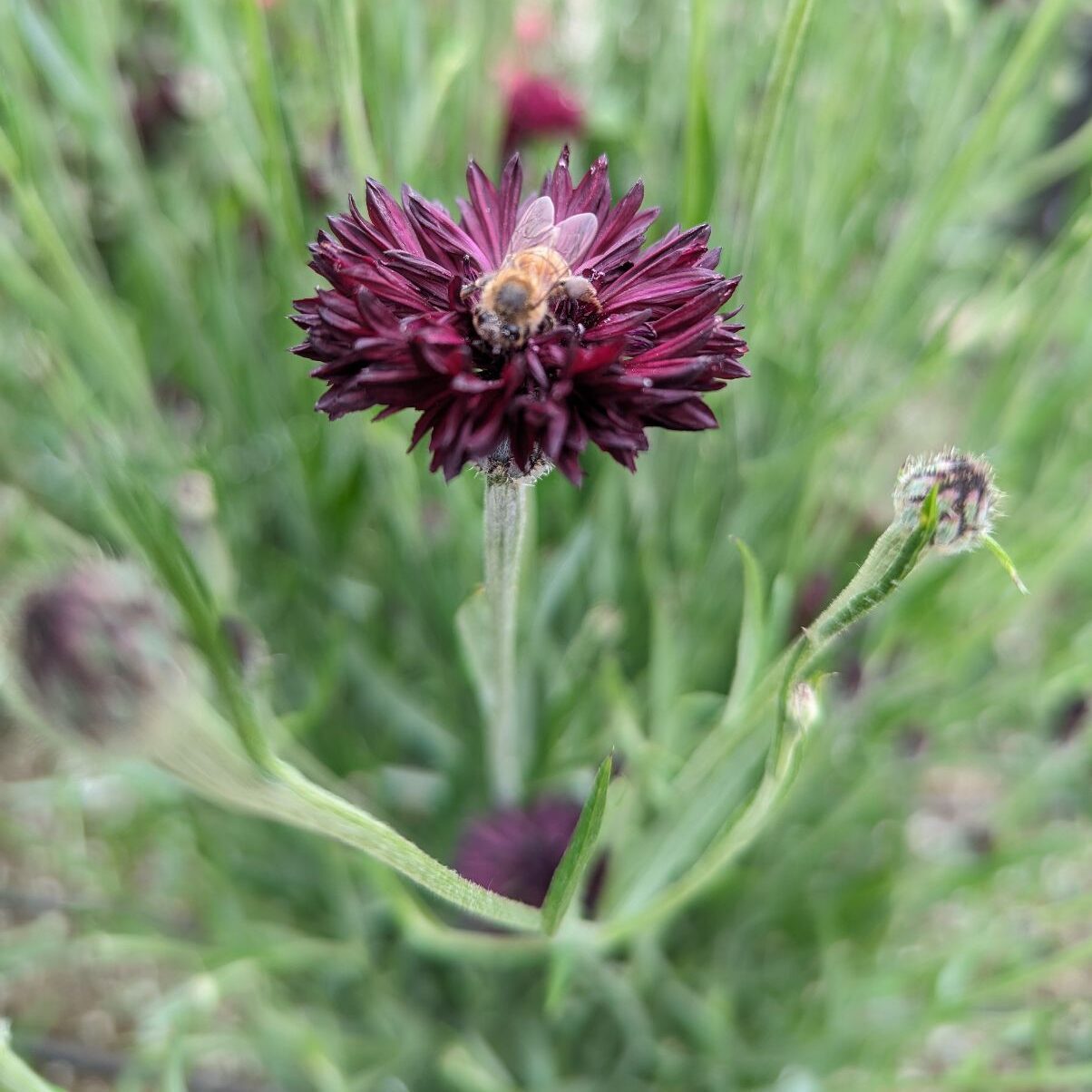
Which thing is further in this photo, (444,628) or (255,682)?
(444,628)

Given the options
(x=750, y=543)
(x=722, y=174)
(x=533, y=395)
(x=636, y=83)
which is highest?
(x=636, y=83)

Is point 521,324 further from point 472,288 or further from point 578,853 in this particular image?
point 578,853

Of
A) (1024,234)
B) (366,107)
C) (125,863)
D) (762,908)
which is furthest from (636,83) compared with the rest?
(1024,234)

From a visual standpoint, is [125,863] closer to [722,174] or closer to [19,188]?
[19,188]

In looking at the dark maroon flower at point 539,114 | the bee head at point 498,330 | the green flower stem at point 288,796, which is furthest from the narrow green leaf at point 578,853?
the dark maroon flower at point 539,114

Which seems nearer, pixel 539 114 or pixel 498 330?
pixel 498 330

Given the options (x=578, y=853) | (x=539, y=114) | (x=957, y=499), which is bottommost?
(x=578, y=853)

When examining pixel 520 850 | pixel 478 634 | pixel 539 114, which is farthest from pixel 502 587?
pixel 539 114

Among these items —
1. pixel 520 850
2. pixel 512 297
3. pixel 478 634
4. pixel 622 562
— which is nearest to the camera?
pixel 512 297
